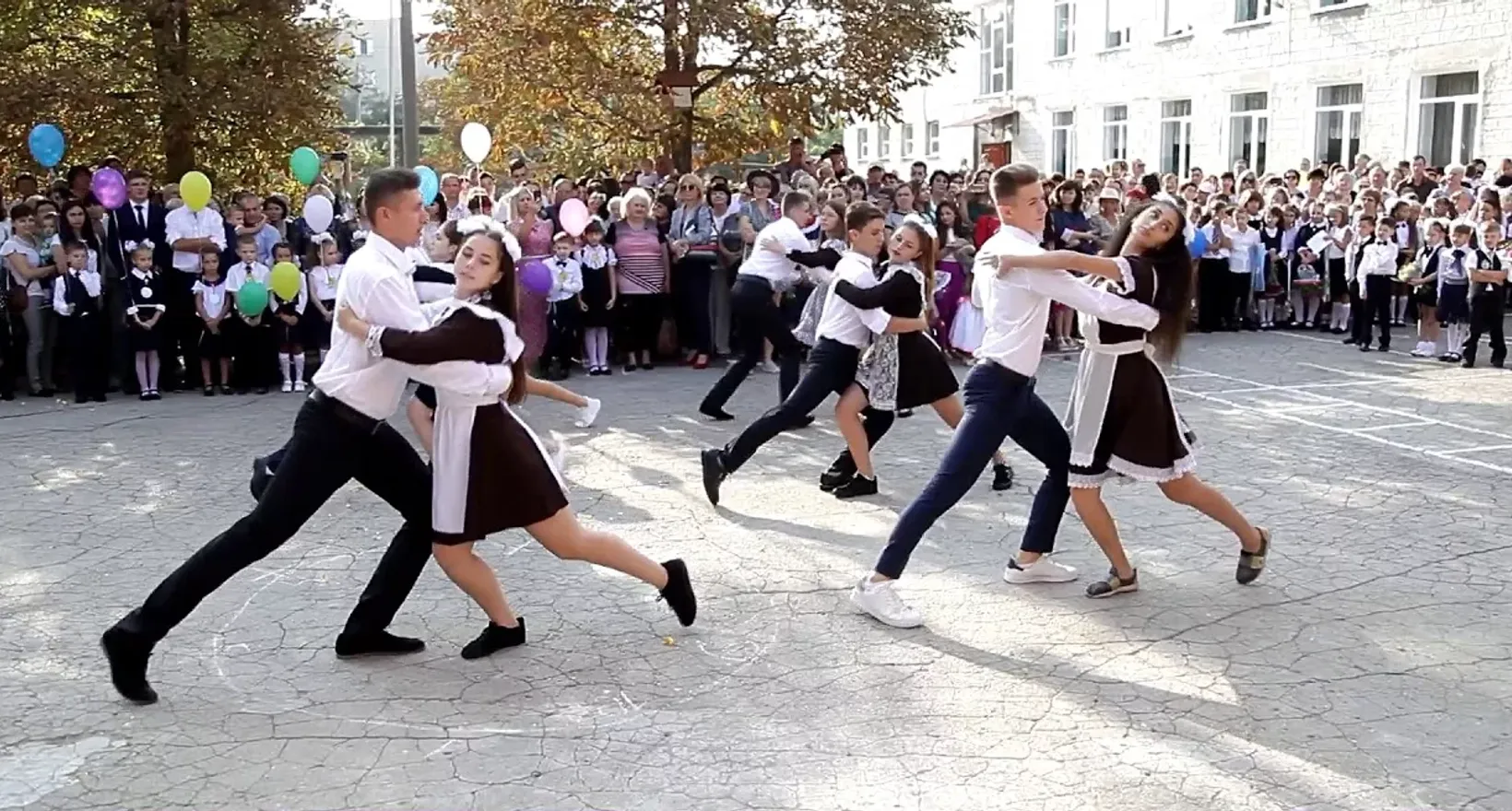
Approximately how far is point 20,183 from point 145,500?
20.3 feet

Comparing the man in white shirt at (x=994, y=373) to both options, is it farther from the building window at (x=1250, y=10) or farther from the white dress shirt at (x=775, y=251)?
the building window at (x=1250, y=10)

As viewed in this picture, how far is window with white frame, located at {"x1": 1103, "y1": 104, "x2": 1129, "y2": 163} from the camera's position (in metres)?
30.1

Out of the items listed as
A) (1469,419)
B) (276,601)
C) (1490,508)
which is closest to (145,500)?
(276,601)

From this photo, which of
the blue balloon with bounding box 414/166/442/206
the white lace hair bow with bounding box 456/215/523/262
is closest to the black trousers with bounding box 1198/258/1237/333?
the blue balloon with bounding box 414/166/442/206

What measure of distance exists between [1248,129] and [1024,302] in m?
22.8

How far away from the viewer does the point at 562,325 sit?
40.5 ft

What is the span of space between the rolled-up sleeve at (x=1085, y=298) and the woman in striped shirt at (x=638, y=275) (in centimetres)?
784

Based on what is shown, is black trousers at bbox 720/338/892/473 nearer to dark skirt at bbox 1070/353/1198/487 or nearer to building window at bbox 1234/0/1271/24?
dark skirt at bbox 1070/353/1198/487

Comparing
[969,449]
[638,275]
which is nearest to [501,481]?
[969,449]

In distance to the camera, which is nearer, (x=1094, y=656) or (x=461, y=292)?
(x=461, y=292)

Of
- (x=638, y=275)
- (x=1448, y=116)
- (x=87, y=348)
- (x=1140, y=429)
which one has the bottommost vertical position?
(x=87, y=348)

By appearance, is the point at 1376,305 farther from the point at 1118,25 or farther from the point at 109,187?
the point at 1118,25

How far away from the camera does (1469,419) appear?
986 cm

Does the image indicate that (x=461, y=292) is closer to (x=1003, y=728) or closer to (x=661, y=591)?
(x=661, y=591)
